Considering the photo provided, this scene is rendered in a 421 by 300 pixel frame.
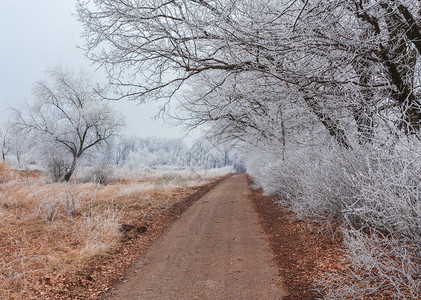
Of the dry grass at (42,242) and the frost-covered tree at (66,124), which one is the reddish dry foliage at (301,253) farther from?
the frost-covered tree at (66,124)

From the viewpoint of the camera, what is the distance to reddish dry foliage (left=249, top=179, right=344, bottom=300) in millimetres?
4023

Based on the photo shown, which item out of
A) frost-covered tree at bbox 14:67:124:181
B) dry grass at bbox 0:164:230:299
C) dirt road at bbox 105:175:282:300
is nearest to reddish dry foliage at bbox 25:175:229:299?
dry grass at bbox 0:164:230:299

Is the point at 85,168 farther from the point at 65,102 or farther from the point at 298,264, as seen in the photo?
the point at 298,264

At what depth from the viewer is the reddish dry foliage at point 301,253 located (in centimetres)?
402

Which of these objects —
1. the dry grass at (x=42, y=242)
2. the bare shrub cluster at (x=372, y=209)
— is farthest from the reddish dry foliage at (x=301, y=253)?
the dry grass at (x=42, y=242)

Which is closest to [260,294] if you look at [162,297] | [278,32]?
[162,297]

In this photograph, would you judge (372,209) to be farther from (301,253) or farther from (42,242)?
(42,242)

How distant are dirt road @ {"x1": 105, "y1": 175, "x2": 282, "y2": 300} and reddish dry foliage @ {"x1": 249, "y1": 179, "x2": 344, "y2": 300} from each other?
21cm

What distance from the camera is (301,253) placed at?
214 inches

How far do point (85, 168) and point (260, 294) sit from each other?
22.3m

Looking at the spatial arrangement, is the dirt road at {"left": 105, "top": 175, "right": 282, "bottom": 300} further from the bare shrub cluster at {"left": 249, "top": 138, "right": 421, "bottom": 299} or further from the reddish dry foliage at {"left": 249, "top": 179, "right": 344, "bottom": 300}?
the bare shrub cluster at {"left": 249, "top": 138, "right": 421, "bottom": 299}

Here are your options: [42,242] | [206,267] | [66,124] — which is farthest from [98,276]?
[66,124]

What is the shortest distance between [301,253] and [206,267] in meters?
1.83

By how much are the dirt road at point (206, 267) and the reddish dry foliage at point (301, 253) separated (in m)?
0.21
